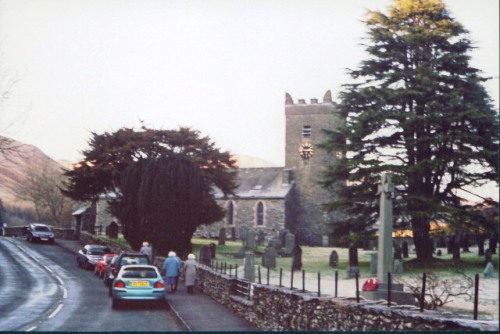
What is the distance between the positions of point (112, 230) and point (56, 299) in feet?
7.39

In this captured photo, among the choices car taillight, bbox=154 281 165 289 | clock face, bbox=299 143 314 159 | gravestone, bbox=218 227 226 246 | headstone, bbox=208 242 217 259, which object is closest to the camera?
car taillight, bbox=154 281 165 289

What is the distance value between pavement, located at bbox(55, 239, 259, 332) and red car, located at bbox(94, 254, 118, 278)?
67 cm

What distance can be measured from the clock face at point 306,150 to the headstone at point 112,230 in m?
5.23

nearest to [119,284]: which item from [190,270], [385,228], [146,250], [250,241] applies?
[146,250]

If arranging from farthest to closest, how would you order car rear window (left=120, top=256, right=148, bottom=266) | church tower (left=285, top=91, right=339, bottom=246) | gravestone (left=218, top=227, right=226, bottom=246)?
gravestone (left=218, top=227, right=226, bottom=246) < church tower (left=285, top=91, right=339, bottom=246) < car rear window (left=120, top=256, right=148, bottom=266)

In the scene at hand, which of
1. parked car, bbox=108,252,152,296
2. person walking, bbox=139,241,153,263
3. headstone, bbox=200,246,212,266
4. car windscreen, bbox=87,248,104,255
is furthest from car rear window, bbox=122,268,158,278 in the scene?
headstone, bbox=200,246,212,266

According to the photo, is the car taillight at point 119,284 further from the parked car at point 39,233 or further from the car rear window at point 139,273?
the parked car at point 39,233

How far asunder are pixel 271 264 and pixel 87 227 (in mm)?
8964

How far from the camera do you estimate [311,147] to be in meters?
14.6

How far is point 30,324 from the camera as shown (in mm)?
9016

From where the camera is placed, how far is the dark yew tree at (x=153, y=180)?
12.5 m

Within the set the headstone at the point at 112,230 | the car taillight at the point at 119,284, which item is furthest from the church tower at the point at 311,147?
the car taillight at the point at 119,284

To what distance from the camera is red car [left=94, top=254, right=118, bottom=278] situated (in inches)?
507

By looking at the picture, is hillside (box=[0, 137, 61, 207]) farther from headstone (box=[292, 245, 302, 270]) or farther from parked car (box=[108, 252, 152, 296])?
headstone (box=[292, 245, 302, 270])
